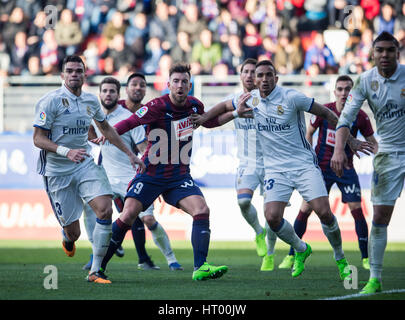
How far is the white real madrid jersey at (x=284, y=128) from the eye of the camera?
10008 millimetres

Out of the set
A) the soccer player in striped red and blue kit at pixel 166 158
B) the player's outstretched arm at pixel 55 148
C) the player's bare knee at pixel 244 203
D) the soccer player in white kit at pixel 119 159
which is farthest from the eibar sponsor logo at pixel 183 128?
the player's bare knee at pixel 244 203

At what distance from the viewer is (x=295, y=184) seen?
10008 millimetres

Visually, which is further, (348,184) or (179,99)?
(348,184)

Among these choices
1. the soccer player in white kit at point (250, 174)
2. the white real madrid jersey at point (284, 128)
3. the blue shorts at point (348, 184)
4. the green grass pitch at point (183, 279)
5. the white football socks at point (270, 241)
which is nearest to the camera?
the green grass pitch at point (183, 279)

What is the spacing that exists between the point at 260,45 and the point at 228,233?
528cm

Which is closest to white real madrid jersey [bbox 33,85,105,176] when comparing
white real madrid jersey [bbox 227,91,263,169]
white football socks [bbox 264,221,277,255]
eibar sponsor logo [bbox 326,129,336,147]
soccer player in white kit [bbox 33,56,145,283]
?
soccer player in white kit [bbox 33,56,145,283]

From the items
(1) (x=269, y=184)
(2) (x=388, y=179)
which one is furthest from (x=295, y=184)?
(2) (x=388, y=179)

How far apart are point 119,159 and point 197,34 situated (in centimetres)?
871

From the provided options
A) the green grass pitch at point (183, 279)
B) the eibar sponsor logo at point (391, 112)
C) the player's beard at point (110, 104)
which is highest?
the player's beard at point (110, 104)

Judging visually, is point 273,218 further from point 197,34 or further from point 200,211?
point 197,34

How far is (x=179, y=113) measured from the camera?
10.1 meters

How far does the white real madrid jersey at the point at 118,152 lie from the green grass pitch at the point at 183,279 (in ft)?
4.66

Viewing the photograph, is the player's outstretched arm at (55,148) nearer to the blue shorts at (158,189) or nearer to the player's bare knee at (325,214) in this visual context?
the blue shorts at (158,189)
